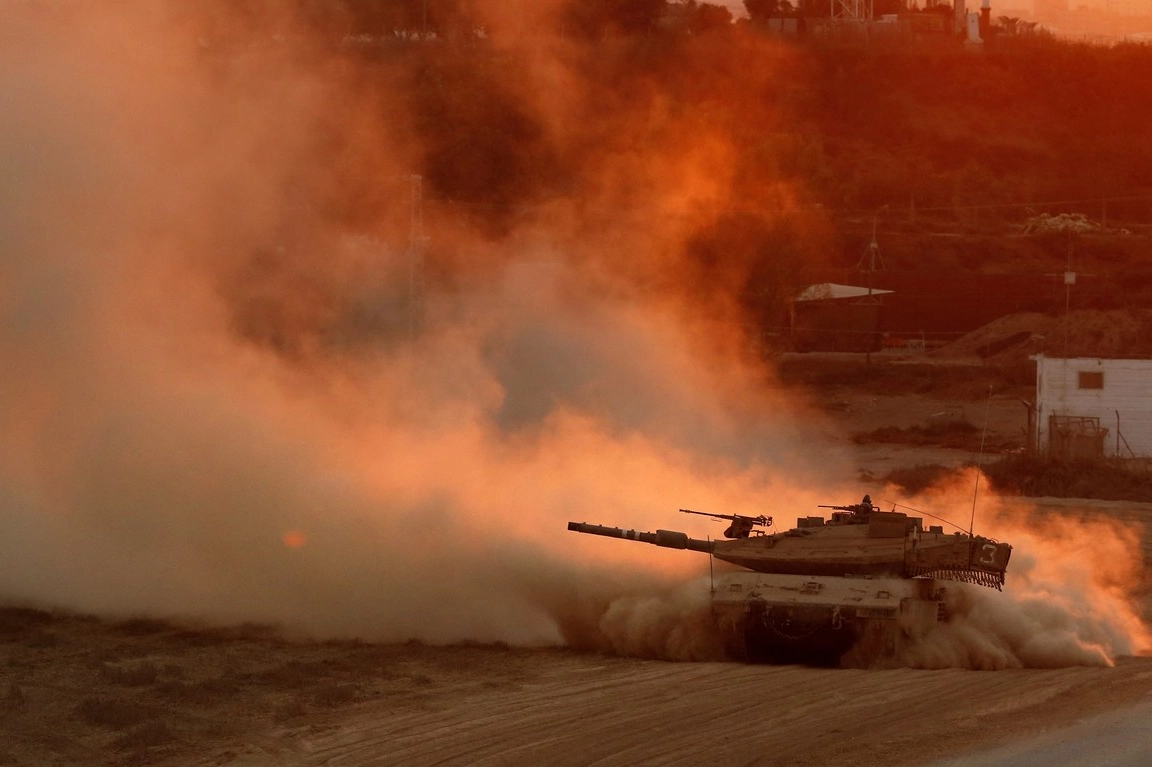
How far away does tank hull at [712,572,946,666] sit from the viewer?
18.1m

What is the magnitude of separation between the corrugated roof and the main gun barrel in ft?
130

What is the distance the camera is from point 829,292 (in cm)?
6062

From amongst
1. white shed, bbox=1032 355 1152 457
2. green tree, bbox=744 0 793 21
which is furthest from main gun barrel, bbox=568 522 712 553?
green tree, bbox=744 0 793 21

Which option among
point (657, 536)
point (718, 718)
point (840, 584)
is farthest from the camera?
point (657, 536)

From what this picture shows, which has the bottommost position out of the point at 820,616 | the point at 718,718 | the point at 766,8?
the point at 718,718

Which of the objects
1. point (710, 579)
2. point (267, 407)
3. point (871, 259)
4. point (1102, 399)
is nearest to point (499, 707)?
point (710, 579)

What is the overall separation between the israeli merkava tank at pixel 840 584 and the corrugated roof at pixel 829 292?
1559 inches

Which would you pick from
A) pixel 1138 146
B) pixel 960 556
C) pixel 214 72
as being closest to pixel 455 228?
pixel 214 72

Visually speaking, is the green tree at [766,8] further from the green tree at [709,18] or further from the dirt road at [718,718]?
the dirt road at [718,718]

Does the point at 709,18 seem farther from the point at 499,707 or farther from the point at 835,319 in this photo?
the point at 499,707

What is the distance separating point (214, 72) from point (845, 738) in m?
16.8

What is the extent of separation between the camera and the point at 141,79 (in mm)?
25797

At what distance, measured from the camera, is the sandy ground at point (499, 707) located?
15.2 m

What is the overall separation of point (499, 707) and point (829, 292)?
45124 millimetres
